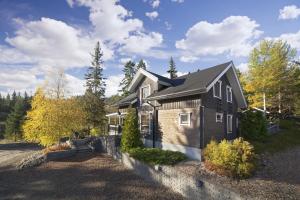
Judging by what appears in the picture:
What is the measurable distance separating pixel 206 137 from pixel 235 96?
806 cm

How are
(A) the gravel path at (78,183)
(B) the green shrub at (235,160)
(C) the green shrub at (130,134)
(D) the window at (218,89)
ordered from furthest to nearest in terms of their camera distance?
1. (D) the window at (218,89)
2. (C) the green shrub at (130,134)
3. (B) the green shrub at (235,160)
4. (A) the gravel path at (78,183)

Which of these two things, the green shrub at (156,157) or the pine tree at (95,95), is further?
the pine tree at (95,95)

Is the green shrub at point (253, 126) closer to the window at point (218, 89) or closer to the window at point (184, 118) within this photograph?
the window at point (218, 89)

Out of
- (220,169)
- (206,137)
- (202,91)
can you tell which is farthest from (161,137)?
(220,169)

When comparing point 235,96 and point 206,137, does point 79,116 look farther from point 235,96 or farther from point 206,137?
point 235,96

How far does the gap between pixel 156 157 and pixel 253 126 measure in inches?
495

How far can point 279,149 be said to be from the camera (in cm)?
1970

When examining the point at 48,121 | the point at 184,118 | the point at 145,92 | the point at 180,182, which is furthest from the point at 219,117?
the point at 48,121

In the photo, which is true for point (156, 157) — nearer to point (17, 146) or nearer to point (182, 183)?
point (182, 183)

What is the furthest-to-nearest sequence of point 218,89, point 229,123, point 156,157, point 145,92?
point 145,92, point 229,123, point 218,89, point 156,157

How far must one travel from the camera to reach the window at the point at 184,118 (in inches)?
664

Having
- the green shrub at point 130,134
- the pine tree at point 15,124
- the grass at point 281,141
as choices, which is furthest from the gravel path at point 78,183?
the pine tree at point 15,124

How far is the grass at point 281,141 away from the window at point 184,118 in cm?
665

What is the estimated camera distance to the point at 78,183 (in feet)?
44.3
